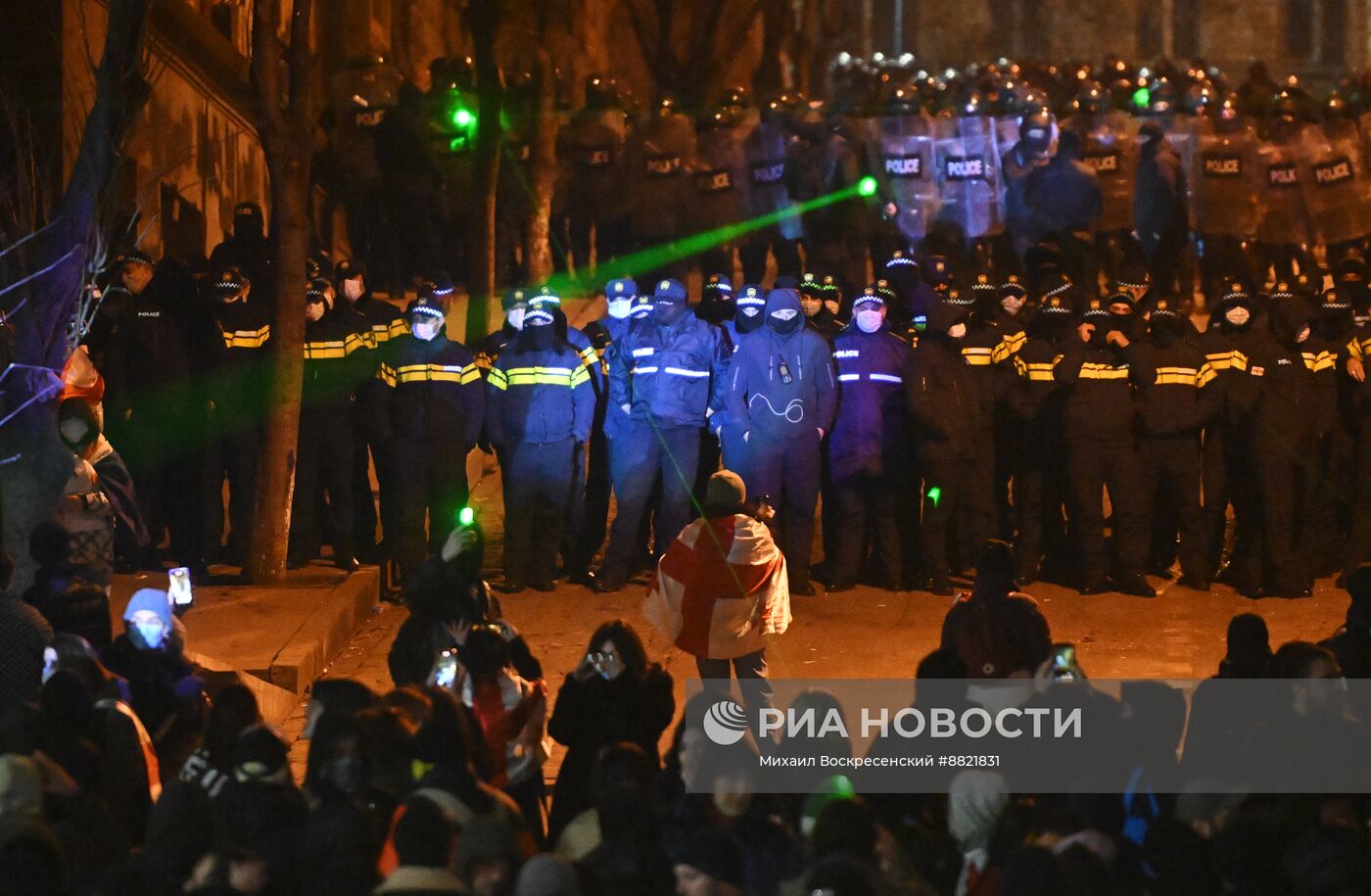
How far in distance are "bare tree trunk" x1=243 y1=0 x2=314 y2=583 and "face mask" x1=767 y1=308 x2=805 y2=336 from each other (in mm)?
3237

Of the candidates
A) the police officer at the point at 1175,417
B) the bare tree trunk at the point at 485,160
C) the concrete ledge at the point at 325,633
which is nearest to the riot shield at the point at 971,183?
the bare tree trunk at the point at 485,160

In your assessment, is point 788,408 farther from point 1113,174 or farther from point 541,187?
point 1113,174

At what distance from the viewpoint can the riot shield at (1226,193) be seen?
66.7 ft

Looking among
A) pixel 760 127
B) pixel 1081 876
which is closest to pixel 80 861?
pixel 1081 876

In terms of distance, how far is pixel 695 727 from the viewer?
21.3 feet

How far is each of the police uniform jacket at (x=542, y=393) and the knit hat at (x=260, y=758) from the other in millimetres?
6859

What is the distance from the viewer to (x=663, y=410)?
13.0 meters

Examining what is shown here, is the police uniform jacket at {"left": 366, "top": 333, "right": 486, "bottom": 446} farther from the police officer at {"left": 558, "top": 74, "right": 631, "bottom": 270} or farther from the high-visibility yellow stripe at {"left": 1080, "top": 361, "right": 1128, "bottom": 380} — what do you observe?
the police officer at {"left": 558, "top": 74, "right": 631, "bottom": 270}

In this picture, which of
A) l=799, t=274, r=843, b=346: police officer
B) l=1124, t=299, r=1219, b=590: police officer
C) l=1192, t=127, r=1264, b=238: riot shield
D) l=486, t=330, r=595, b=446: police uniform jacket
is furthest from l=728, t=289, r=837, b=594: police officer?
l=1192, t=127, r=1264, b=238: riot shield

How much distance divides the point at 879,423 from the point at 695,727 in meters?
6.94

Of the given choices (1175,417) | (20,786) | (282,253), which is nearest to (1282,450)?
(1175,417)

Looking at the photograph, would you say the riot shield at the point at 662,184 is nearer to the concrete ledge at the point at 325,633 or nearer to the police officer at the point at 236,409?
the police officer at the point at 236,409

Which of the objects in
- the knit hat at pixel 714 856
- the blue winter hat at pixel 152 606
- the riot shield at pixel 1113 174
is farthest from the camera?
the riot shield at pixel 1113 174

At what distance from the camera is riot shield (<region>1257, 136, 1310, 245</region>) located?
2075 cm
